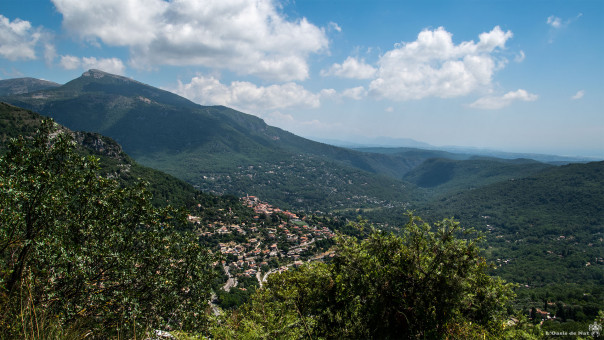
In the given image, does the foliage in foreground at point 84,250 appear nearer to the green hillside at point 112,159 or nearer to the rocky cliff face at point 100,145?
the green hillside at point 112,159

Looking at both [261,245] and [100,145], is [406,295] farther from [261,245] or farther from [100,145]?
[100,145]

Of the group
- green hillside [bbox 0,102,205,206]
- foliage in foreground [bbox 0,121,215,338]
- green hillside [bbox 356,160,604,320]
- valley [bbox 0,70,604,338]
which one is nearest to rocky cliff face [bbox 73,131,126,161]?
green hillside [bbox 0,102,205,206]

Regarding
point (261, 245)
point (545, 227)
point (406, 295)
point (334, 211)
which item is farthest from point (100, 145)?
point (545, 227)

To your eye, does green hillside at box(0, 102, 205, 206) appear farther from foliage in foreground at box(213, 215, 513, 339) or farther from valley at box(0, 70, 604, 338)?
foliage in foreground at box(213, 215, 513, 339)

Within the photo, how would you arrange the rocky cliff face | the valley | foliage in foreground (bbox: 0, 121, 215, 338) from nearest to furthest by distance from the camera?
1. foliage in foreground (bbox: 0, 121, 215, 338)
2. the valley
3. the rocky cliff face

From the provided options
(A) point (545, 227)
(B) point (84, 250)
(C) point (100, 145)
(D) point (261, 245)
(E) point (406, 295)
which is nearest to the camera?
(B) point (84, 250)

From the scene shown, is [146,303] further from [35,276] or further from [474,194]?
[474,194]

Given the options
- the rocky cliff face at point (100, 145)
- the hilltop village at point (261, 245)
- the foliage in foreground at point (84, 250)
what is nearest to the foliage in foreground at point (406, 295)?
the foliage in foreground at point (84, 250)
